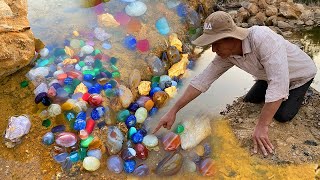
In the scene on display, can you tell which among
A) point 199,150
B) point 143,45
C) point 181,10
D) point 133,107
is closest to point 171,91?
point 133,107

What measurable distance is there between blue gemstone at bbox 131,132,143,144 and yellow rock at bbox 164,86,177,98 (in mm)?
758

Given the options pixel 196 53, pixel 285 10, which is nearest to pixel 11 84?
pixel 196 53

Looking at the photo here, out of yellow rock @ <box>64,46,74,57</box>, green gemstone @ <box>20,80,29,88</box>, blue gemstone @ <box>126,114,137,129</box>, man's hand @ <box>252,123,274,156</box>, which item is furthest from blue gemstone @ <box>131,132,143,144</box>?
yellow rock @ <box>64,46,74,57</box>

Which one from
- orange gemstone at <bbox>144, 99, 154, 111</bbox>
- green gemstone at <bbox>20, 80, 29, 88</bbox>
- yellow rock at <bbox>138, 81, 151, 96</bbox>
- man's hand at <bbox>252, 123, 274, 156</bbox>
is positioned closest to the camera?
man's hand at <bbox>252, 123, 274, 156</bbox>

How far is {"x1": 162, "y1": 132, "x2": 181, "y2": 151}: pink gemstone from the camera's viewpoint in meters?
2.92

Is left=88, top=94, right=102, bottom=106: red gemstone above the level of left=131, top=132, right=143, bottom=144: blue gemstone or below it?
above

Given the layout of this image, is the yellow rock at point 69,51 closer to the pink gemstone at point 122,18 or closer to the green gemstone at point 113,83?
the green gemstone at point 113,83

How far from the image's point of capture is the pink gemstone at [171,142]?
292cm

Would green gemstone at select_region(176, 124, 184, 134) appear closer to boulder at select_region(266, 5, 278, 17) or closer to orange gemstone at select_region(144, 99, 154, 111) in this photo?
orange gemstone at select_region(144, 99, 154, 111)

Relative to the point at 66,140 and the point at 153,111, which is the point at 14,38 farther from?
the point at 153,111

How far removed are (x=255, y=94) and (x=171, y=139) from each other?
0.96 metres

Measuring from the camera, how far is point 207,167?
2.74 metres

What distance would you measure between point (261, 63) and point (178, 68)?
148 centimetres

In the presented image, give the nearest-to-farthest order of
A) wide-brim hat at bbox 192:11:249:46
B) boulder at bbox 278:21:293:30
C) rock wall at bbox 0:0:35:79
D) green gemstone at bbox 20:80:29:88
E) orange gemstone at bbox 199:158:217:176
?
wide-brim hat at bbox 192:11:249:46 < orange gemstone at bbox 199:158:217:176 < rock wall at bbox 0:0:35:79 < green gemstone at bbox 20:80:29:88 < boulder at bbox 278:21:293:30
